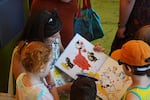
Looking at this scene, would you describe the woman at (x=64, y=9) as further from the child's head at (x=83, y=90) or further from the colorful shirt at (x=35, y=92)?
A: the child's head at (x=83, y=90)

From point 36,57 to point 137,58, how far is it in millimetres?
445

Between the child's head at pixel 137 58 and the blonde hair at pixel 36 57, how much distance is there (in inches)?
13.7

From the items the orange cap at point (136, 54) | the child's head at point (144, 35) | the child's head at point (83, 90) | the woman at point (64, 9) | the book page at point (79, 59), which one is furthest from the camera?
the woman at point (64, 9)

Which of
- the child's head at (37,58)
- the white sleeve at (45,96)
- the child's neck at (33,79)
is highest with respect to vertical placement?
the child's head at (37,58)

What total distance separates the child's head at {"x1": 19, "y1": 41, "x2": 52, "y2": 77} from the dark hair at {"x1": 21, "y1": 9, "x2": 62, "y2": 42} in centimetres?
23

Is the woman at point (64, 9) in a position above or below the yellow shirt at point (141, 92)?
above

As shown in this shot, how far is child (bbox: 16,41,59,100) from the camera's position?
1.51 m

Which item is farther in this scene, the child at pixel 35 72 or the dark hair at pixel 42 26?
the dark hair at pixel 42 26

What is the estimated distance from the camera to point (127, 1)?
6.76 feet

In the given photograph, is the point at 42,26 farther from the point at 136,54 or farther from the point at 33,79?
the point at 136,54

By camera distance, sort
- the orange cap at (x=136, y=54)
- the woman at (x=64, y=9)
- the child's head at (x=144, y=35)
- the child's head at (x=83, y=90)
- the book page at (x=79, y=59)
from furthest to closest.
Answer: the woman at (x=64, y=9) < the book page at (x=79, y=59) < the child's head at (x=144, y=35) < the orange cap at (x=136, y=54) < the child's head at (x=83, y=90)

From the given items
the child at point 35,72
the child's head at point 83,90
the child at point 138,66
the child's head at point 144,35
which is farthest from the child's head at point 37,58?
the child's head at point 144,35

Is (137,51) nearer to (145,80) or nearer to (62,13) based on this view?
A: (145,80)

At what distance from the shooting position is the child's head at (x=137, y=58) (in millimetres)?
1470
